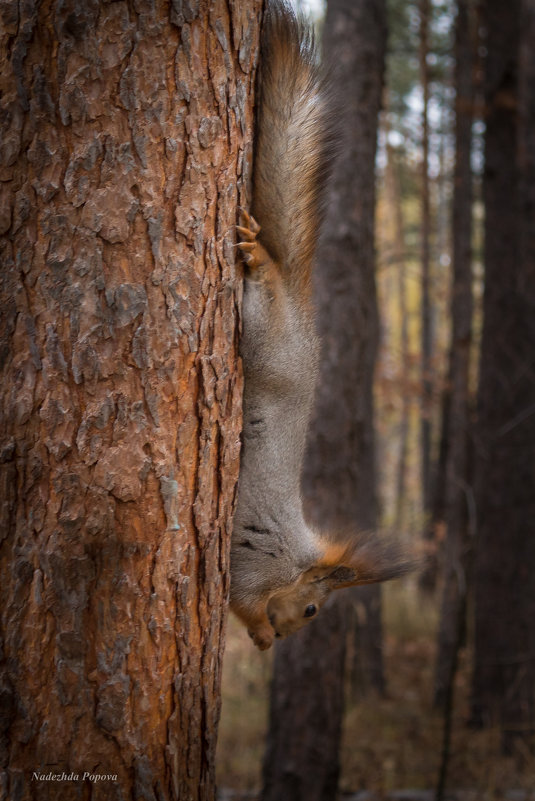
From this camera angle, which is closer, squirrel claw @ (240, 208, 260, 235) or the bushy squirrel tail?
squirrel claw @ (240, 208, 260, 235)

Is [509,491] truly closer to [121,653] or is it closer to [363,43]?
[363,43]

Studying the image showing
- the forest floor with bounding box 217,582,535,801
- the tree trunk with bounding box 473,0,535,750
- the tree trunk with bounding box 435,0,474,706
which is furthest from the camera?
the tree trunk with bounding box 435,0,474,706

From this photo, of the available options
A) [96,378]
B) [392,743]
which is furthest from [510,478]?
[96,378]

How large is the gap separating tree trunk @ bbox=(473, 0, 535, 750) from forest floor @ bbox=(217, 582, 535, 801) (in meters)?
0.42

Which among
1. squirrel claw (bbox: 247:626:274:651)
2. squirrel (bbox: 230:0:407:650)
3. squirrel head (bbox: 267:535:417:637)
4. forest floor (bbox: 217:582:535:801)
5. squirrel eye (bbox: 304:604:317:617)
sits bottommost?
forest floor (bbox: 217:582:535:801)

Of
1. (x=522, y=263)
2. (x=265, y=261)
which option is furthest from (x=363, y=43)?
(x=265, y=261)

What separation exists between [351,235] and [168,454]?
149 inches

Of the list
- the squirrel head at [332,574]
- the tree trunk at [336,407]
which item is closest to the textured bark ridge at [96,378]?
the squirrel head at [332,574]

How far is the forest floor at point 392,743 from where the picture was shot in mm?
5840

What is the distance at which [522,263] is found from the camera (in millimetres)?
6766

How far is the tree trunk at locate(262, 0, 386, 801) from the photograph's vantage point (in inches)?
205

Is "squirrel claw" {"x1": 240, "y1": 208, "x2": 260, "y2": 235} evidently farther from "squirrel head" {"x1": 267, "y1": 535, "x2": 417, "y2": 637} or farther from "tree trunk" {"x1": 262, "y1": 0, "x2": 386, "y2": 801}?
"tree trunk" {"x1": 262, "y1": 0, "x2": 386, "y2": 801}

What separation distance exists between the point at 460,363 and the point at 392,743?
136 inches

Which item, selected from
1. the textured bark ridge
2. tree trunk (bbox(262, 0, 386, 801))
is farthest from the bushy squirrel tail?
tree trunk (bbox(262, 0, 386, 801))
